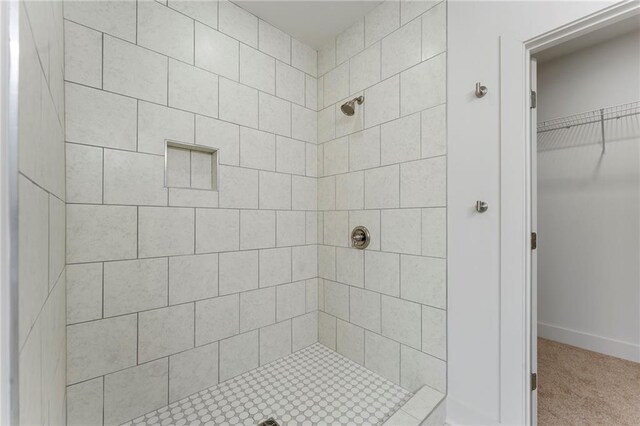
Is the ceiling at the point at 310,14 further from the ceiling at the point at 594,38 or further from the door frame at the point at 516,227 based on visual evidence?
the ceiling at the point at 594,38

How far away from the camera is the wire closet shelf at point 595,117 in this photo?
6.83 feet

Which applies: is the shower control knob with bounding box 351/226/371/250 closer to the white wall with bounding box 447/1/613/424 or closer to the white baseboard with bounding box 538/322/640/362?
the white wall with bounding box 447/1/613/424

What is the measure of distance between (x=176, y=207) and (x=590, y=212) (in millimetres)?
2981

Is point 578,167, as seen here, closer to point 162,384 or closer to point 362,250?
point 362,250

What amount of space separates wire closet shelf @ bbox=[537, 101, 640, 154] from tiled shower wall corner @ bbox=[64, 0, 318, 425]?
212 centimetres

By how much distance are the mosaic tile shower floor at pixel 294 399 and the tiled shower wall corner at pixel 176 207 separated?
0.25 feet

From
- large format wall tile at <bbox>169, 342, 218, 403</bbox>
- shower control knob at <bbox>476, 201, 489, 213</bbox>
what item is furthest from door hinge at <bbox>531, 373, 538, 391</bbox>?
large format wall tile at <bbox>169, 342, 218, 403</bbox>

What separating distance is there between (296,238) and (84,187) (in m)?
1.11

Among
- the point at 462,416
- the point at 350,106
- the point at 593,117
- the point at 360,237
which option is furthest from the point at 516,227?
the point at 593,117

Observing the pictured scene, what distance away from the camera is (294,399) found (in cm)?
136

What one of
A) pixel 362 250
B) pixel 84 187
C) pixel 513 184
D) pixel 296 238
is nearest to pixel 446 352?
pixel 362 250

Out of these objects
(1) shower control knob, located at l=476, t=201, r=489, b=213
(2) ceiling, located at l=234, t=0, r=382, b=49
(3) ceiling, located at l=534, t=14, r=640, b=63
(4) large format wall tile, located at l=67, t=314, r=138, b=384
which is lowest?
(4) large format wall tile, located at l=67, t=314, r=138, b=384

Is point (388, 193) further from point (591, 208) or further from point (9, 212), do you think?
point (591, 208)

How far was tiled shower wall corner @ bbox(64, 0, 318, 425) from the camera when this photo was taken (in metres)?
1.13
